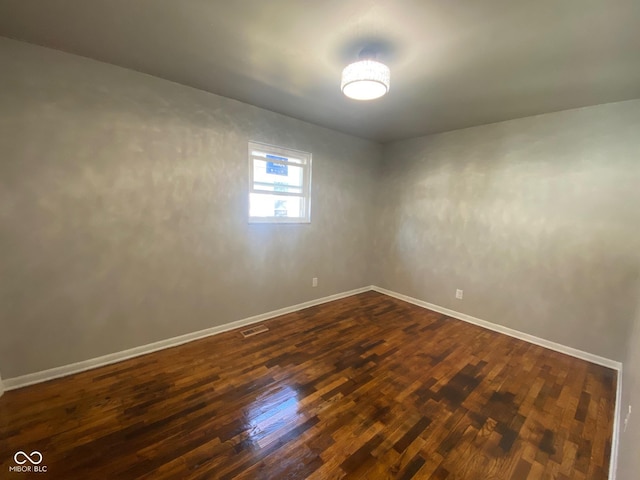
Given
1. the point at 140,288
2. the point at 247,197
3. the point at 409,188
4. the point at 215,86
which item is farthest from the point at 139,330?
the point at 409,188

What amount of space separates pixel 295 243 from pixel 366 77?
221 centimetres

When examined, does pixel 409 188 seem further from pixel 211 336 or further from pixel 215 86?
pixel 211 336

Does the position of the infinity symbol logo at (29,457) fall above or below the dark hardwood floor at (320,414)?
below

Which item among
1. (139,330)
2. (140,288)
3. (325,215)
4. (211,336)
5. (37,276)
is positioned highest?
(325,215)

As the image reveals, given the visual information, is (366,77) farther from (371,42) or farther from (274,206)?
(274,206)

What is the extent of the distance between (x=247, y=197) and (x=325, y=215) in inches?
49.1

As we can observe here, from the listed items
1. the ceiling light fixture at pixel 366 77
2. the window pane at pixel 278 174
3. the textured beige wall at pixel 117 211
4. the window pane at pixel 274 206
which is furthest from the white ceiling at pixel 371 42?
the window pane at pixel 274 206

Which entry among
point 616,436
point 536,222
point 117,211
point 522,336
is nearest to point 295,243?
point 117,211

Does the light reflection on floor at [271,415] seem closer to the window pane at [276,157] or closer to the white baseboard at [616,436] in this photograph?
the white baseboard at [616,436]

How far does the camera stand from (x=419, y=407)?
5.99ft

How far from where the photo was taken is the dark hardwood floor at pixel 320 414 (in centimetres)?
139

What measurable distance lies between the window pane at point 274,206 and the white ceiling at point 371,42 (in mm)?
1119

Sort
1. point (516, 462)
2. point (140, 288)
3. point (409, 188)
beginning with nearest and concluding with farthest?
point (516, 462) < point (140, 288) < point (409, 188)

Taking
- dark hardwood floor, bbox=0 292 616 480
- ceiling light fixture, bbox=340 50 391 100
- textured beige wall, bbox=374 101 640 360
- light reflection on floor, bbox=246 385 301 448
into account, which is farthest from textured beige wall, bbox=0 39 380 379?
textured beige wall, bbox=374 101 640 360
